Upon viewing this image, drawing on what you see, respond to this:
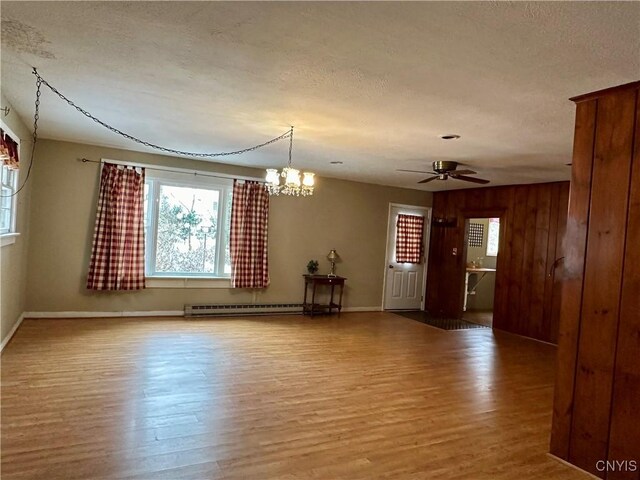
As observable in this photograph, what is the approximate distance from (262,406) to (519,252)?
515cm

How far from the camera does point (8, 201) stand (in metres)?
4.22

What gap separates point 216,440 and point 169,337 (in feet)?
8.83

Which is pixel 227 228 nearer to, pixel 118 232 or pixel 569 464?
pixel 118 232

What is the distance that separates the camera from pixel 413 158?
5246 mm

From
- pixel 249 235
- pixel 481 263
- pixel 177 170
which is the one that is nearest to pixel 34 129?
pixel 177 170

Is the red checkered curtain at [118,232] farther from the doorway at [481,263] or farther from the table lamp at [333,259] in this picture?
the doorway at [481,263]

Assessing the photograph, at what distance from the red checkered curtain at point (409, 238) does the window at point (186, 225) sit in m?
3.29

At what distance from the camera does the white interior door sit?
816 cm

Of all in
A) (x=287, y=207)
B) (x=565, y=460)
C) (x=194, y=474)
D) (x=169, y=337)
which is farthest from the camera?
(x=287, y=207)

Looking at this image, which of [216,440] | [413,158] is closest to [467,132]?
[413,158]

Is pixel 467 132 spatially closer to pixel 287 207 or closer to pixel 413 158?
pixel 413 158

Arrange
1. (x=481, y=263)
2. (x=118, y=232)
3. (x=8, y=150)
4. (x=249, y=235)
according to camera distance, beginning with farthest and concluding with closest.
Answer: (x=481, y=263), (x=249, y=235), (x=118, y=232), (x=8, y=150)

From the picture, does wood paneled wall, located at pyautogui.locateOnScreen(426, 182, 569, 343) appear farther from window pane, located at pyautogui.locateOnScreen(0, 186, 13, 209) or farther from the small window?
window pane, located at pyautogui.locateOnScreen(0, 186, 13, 209)

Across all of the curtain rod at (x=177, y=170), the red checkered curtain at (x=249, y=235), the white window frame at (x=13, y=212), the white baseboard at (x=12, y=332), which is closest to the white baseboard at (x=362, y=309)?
the red checkered curtain at (x=249, y=235)
